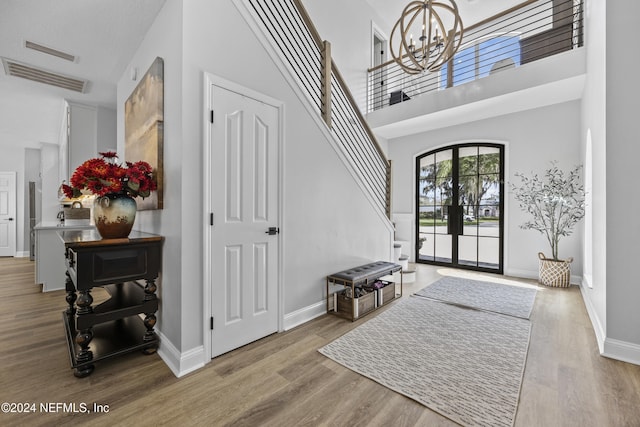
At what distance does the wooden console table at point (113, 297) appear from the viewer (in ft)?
6.15

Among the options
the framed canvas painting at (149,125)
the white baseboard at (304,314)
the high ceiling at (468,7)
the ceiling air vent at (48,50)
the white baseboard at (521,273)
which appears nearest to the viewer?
the framed canvas painting at (149,125)

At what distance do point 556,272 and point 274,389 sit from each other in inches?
180

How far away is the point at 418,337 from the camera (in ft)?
8.30

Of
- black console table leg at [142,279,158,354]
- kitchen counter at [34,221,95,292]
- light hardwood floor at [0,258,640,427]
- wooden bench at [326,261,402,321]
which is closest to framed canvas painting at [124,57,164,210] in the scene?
black console table leg at [142,279,158,354]

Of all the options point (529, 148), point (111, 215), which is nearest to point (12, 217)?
point (111, 215)

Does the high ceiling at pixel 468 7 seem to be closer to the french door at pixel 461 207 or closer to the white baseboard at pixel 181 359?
the french door at pixel 461 207

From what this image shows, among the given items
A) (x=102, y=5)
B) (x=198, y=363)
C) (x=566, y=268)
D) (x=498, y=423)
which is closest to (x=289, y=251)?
(x=198, y=363)

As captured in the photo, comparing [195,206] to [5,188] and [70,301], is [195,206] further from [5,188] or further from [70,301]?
[5,188]

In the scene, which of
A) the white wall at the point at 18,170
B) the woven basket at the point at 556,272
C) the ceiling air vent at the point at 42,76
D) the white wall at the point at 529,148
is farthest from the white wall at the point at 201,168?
the white wall at the point at 18,170

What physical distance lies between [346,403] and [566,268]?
4363 millimetres

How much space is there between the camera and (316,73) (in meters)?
3.33

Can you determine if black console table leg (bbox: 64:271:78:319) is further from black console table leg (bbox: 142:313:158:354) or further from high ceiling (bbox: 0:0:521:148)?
high ceiling (bbox: 0:0:521:148)

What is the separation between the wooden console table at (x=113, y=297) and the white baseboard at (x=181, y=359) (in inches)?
8.0

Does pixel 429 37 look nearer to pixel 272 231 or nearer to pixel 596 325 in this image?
pixel 272 231
